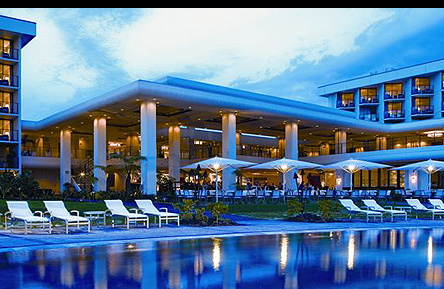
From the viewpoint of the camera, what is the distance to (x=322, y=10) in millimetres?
2754

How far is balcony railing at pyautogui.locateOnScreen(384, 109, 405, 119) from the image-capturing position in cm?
6160

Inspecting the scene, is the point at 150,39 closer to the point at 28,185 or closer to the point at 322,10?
the point at 28,185

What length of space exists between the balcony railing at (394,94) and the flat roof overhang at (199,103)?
2304cm

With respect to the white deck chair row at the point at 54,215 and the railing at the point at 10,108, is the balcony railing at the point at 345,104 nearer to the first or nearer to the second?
the railing at the point at 10,108

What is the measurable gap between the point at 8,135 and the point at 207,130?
18.4 metres

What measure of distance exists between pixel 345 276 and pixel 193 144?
36256 mm

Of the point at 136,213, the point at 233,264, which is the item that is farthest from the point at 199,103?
the point at 233,264

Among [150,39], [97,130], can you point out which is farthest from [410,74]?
[150,39]

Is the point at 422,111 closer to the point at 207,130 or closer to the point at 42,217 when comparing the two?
the point at 207,130

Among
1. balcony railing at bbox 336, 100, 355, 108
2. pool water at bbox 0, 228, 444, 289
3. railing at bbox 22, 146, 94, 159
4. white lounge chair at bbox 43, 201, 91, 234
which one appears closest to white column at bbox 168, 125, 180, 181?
railing at bbox 22, 146, 94, 159

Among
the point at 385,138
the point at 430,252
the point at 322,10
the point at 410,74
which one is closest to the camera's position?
the point at 322,10

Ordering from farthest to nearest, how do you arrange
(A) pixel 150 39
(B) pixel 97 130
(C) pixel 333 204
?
1. (A) pixel 150 39
2. (B) pixel 97 130
3. (C) pixel 333 204

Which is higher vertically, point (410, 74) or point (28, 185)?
point (410, 74)

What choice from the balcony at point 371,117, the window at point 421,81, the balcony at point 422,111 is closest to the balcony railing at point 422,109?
the balcony at point 422,111
